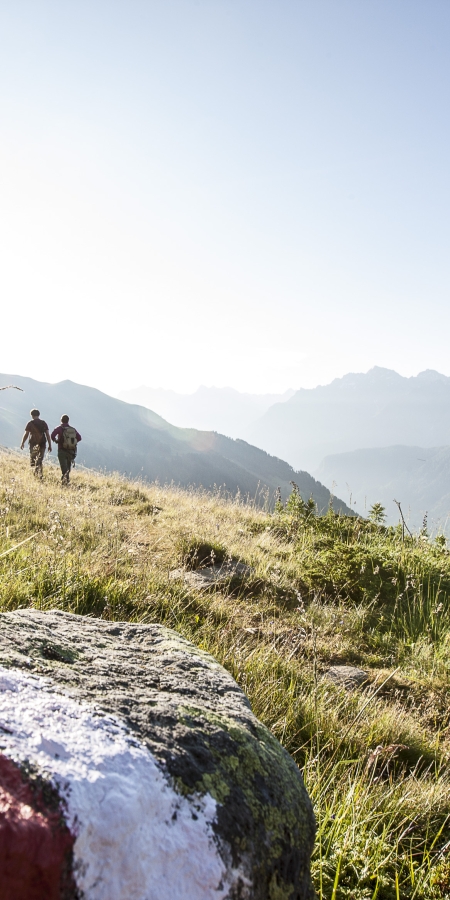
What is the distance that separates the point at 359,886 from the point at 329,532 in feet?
23.5

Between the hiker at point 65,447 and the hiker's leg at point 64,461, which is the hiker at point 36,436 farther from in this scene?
the hiker's leg at point 64,461

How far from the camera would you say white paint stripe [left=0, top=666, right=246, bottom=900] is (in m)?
0.85

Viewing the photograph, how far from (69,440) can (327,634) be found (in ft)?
38.3

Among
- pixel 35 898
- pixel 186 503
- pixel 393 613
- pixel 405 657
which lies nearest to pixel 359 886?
pixel 35 898

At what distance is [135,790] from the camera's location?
97 cm

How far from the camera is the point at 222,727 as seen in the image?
1.36m

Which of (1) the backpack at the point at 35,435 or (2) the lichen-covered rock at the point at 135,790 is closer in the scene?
(2) the lichen-covered rock at the point at 135,790

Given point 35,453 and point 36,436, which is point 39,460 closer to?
point 35,453

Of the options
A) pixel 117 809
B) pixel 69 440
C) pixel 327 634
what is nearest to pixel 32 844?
pixel 117 809

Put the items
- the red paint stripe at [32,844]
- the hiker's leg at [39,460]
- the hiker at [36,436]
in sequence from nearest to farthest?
the red paint stripe at [32,844]
the hiker at [36,436]
the hiker's leg at [39,460]

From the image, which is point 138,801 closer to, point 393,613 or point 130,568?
point 130,568

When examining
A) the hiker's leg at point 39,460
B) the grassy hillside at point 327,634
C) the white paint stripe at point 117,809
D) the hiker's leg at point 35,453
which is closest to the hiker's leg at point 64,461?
the hiker's leg at point 39,460

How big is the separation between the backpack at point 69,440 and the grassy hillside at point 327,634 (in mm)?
5904

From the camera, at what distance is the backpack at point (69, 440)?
14.9 metres
